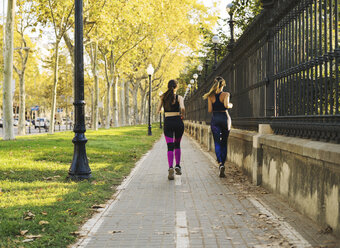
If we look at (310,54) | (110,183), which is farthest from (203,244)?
(110,183)

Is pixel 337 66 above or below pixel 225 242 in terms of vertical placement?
above

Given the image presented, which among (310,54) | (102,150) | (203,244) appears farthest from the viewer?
(102,150)

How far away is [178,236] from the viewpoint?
4707 mm

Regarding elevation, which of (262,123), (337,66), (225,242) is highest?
(337,66)

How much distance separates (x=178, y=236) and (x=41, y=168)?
5.82m

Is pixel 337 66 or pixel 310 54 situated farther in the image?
pixel 310 54

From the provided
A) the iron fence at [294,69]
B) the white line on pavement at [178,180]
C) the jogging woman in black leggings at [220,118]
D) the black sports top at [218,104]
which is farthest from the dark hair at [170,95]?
the iron fence at [294,69]

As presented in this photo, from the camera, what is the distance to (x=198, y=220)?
5.42m

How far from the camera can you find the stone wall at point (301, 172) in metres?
4.47

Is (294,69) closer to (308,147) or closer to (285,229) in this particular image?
(308,147)

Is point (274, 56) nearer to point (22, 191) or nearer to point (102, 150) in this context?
point (22, 191)

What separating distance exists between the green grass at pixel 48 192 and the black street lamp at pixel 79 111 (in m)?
0.28

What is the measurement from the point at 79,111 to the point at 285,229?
520cm

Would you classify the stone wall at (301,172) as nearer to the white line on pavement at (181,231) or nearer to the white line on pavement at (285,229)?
the white line on pavement at (285,229)
